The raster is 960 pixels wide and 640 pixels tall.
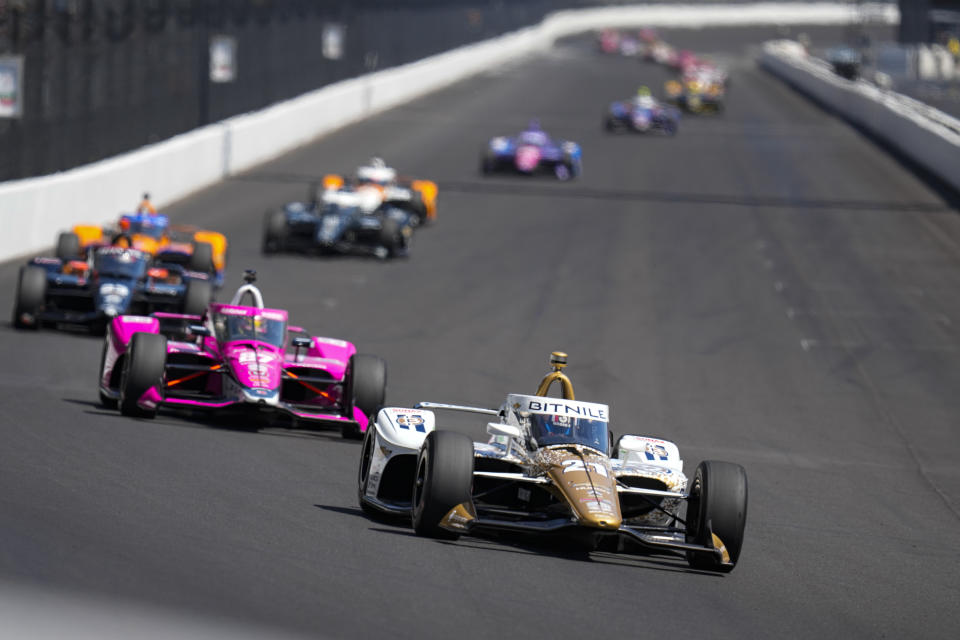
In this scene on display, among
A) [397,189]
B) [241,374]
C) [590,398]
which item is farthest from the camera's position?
[397,189]

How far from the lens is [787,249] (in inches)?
1366

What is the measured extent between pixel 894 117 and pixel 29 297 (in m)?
36.1

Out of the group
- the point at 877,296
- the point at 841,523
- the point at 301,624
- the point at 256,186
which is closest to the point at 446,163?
the point at 256,186

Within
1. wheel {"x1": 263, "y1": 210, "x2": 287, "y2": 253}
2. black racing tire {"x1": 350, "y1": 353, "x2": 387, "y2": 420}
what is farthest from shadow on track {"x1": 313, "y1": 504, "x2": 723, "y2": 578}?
wheel {"x1": 263, "y1": 210, "x2": 287, "y2": 253}

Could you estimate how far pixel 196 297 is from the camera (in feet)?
73.3

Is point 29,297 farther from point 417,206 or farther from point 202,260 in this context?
point 417,206

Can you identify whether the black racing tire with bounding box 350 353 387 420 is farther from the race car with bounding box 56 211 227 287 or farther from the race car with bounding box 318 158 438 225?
the race car with bounding box 318 158 438 225

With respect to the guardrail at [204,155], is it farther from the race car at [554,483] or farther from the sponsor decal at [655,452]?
the sponsor decal at [655,452]

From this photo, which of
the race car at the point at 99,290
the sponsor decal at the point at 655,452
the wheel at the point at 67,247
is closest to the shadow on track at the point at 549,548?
the sponsor decal at the point at 655,452

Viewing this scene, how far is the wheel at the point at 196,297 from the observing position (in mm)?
22172

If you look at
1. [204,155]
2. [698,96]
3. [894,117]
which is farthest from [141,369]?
[698,96]

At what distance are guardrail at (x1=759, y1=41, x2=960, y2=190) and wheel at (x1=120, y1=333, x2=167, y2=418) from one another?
30.1 m

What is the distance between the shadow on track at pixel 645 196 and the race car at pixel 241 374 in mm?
24437

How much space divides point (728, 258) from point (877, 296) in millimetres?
4092
